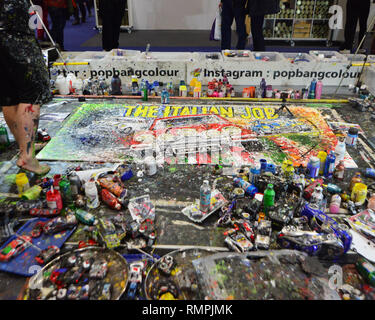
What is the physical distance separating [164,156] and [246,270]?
1741 mm

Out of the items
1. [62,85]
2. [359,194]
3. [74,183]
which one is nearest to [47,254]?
[74,183]

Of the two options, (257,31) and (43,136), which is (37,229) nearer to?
(43,136)

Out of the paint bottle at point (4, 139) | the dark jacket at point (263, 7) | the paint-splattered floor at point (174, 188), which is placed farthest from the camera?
the dark jacket at point (263, 7)

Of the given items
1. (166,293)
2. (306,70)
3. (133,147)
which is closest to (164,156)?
(133,147)

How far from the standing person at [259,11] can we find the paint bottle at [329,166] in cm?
407

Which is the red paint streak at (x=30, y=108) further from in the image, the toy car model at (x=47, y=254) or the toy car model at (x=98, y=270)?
the toy car model at (x=98, y=270)

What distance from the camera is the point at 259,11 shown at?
6207 mm

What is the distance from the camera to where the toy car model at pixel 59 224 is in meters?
2.43

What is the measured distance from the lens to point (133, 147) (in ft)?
11.9

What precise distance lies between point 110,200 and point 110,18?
5.03m

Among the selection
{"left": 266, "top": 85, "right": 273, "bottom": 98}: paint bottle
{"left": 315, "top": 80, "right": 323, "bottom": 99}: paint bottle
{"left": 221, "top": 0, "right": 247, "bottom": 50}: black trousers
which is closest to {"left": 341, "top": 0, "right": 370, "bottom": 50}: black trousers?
{"left": 221, "top": 0, "right": 247, "bottom": 50}: black trousers

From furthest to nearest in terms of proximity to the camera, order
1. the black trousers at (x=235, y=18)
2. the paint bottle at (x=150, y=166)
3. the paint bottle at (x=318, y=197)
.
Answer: the black trousers at (x=235, y=18) → the paint bottle at (x=150, y=166) → the paint bottle at (x=318, y=197)

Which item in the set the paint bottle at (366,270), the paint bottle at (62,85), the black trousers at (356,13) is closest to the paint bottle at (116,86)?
the paint bottle at (62,85)
